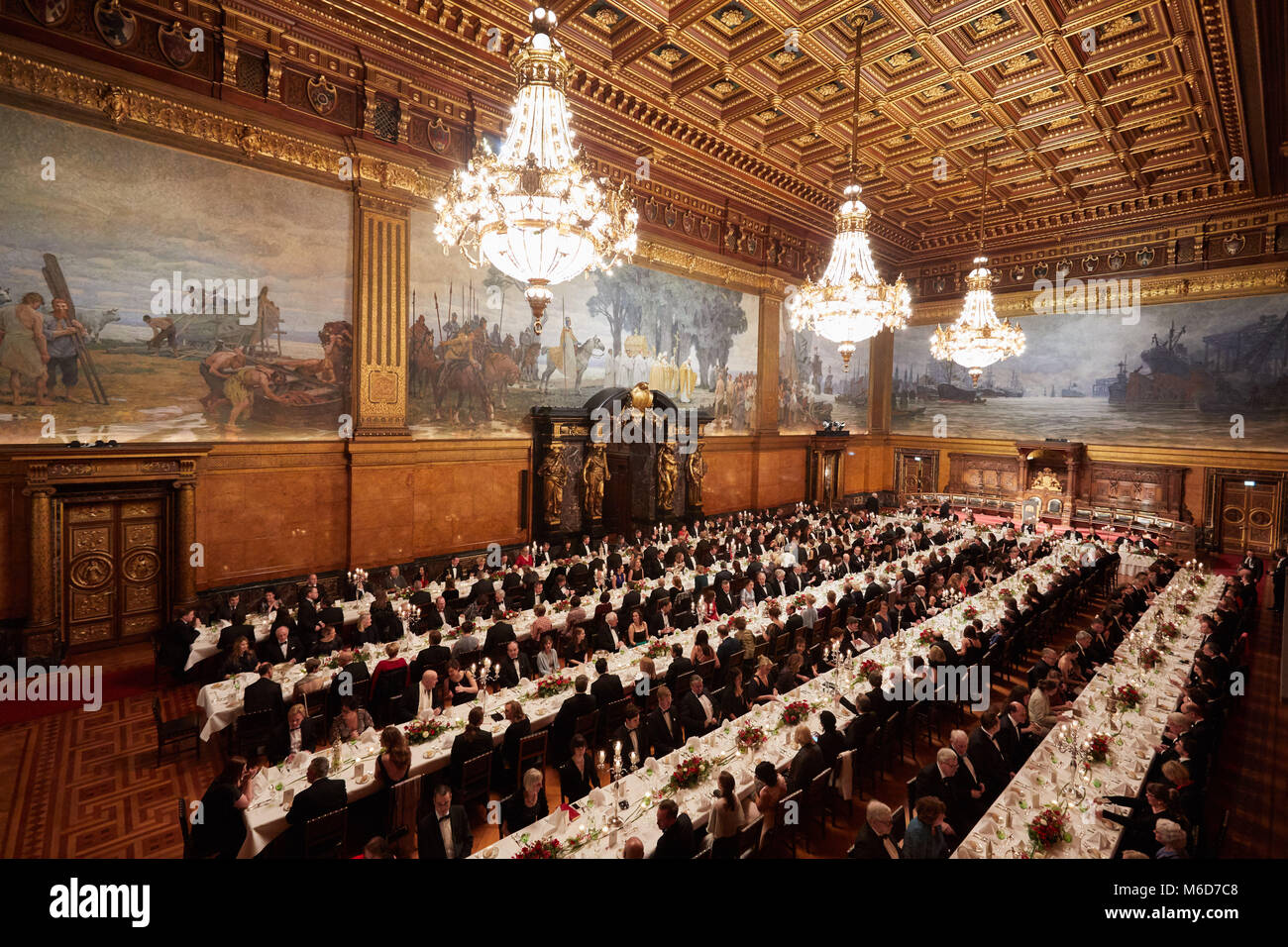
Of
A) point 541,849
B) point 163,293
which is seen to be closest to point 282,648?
point 541,849

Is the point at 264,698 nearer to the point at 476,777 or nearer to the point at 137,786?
the point at 137,786

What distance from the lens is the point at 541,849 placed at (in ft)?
14.8

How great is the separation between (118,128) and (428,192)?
5.32m

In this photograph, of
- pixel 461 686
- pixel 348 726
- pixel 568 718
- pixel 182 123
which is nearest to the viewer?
pixel 348 726

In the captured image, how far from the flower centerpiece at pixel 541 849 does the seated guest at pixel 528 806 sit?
64 cm

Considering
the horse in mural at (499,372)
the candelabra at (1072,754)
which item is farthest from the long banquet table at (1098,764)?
the horse in mural at (499,372)

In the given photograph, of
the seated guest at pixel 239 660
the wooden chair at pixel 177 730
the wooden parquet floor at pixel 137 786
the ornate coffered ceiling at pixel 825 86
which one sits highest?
the ornate coffered ceiling at pixel 825 86

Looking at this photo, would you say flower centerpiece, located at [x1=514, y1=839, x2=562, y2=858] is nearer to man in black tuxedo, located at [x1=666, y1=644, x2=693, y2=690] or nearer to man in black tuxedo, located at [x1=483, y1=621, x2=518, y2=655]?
man in black tuxedo, located at [x1=666, y1=644, x2=693, y2=690]

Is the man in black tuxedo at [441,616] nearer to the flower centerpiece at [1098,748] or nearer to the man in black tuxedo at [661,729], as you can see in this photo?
the man in black tuxedo at [661,729]

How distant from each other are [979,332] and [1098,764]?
12.9m

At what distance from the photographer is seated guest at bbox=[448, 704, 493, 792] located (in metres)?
5.86

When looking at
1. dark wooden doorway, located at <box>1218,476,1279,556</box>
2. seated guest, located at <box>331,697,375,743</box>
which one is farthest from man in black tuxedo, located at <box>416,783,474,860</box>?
dark wooden doorway, located at <box>1218,476,1279,556</box>

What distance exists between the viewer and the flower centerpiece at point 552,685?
24.2 ft
